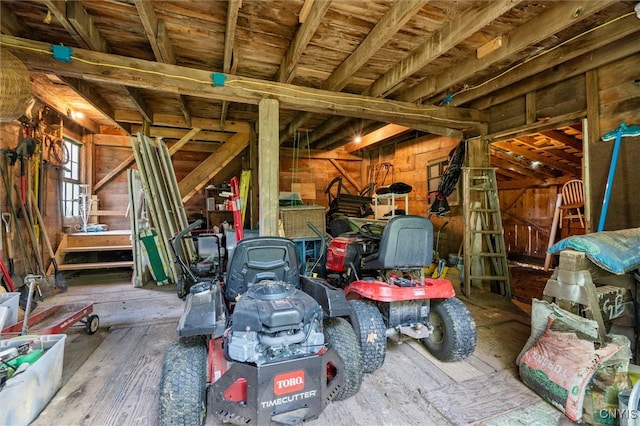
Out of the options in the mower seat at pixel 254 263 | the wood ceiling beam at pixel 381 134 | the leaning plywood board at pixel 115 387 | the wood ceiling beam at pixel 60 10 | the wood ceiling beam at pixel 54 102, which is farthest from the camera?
the wood ceiling beam at pixel 381 134

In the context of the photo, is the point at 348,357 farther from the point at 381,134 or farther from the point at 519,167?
the point at 519,167

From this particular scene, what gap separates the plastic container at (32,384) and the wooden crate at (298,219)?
2625 millimetres

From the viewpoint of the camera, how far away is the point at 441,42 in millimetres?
2564

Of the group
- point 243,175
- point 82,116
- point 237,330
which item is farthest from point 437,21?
point 82,116

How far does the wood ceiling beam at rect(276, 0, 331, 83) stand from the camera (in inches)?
83.0

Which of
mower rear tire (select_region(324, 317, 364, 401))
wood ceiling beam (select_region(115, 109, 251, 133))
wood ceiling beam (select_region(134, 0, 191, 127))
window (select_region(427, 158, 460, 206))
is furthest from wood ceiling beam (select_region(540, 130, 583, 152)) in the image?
wood ceiling beam (select_region(134, 0, 191, 127))

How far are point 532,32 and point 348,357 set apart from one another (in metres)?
3.00

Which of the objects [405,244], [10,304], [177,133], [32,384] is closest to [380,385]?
[405,244]

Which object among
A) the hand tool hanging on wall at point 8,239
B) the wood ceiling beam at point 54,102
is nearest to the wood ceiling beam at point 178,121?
the wood ceiling beam at point 54,102

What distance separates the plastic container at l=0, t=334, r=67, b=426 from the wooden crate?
8.61 feet

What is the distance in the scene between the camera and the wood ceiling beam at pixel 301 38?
211 cm

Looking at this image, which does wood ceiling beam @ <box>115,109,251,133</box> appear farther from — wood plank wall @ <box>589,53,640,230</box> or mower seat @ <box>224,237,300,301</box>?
wood plank wall @ <box>589,53,640,230</box>

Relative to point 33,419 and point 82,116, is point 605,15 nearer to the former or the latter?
point 33,419

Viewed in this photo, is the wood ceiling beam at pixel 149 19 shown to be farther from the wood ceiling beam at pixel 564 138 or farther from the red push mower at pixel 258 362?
the wood ceiling beam at pixel 564 138
